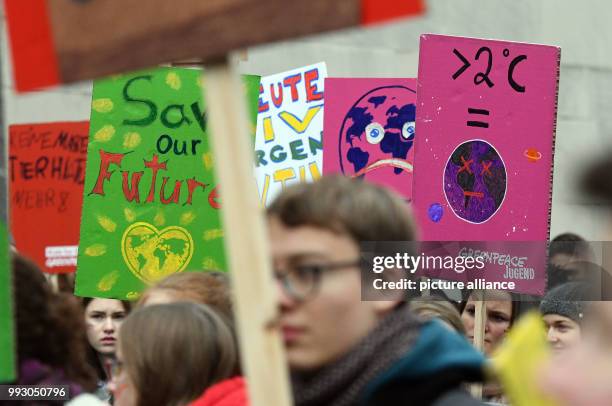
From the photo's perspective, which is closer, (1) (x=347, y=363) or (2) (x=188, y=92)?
(1) (x=347, y=363)

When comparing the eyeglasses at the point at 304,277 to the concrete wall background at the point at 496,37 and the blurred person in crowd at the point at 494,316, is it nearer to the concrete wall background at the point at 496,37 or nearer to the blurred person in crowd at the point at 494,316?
the blurred person in crowd at the point at 494,316

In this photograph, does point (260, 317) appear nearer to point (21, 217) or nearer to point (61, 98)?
point (21, 217)

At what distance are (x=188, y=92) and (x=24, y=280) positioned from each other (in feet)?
7.73

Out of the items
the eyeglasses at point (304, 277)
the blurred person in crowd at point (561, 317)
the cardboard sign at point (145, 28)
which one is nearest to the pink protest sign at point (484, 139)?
the blurred person in crowd at point (561, 317)

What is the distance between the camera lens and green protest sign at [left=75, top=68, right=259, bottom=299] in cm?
503

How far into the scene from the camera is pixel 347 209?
6.23 ft

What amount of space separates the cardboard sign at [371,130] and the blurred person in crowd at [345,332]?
11.5 ft

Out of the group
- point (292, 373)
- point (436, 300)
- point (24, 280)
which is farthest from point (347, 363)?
point (436, 300)

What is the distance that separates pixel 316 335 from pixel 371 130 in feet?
12.0

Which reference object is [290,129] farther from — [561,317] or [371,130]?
[561,317]

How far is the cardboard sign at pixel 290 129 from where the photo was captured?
17.9ft

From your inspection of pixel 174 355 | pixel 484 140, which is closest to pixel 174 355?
pixel 174 355

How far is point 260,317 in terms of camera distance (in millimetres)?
1625

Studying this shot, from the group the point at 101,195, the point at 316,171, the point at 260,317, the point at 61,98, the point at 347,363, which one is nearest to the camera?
the point at 260,317
